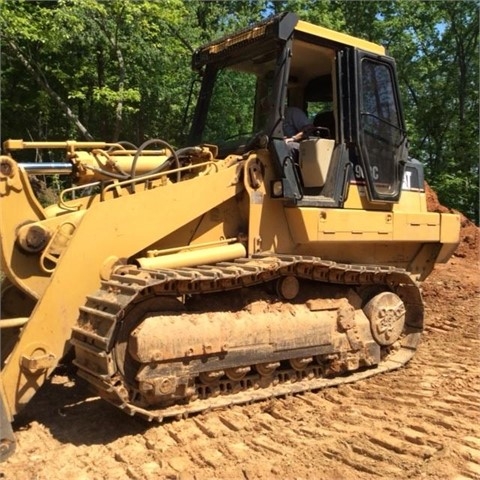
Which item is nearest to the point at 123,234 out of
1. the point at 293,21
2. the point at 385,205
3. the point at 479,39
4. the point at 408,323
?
the point at 293,21

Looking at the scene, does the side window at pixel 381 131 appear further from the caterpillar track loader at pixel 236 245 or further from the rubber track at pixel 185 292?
the rubber track at pixel 185 292

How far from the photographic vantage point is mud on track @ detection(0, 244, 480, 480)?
3637mm

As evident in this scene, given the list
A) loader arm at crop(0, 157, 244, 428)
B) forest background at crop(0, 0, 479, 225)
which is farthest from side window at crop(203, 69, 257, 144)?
loader arm at crop(0, 157, 244, 428)

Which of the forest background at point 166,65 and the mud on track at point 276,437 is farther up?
the forest background at point 166,65

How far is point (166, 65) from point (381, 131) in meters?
11.8

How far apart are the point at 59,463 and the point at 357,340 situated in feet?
9.14

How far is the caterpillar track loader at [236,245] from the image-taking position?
4125 mm

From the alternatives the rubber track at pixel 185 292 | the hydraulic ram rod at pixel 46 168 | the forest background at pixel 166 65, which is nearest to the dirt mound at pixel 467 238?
the forest background at pixel 166 65

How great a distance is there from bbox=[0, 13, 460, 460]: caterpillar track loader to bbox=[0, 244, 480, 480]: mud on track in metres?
0.20

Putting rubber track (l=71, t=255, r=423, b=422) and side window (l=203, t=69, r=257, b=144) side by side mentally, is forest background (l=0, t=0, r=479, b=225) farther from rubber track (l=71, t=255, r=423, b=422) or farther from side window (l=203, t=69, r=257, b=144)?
rubber track (l=71, t=255, r=423, b=422)

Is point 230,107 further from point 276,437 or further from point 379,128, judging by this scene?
point 276,437

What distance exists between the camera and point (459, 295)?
9727 mm

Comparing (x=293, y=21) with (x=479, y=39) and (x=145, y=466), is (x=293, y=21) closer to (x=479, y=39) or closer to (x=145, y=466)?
(x=145, y=466)

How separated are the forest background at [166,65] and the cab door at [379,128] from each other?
1.99 metres
